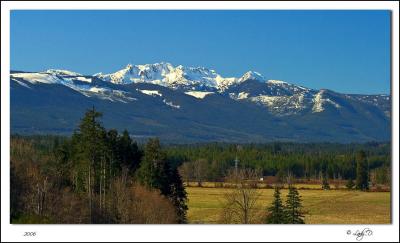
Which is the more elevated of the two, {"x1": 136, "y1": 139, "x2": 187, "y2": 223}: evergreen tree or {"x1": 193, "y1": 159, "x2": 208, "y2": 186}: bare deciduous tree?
{"x1": 136, "y1": 139, "x2": 187, "y2": 223}: evergreen tree

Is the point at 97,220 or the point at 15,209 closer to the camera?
the point at 15,209

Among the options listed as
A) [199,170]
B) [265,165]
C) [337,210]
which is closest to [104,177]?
[337,210]

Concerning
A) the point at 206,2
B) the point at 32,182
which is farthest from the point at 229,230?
the point at 32,182

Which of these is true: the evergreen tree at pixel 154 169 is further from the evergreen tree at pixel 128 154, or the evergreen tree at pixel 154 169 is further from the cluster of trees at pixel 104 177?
the evergreen tree at pixel 128 154

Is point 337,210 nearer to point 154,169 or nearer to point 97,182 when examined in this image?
point 154,169

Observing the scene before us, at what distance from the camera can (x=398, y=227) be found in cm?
855

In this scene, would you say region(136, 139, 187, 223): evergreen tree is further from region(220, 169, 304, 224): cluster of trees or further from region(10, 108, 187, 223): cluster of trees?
region(220, 169, 304, 224): cluster of trees

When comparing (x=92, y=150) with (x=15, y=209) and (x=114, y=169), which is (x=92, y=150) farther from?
(x=15, y=209)

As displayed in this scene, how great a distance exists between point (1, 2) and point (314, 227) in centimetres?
461

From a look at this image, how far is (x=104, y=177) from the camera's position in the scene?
25922mm

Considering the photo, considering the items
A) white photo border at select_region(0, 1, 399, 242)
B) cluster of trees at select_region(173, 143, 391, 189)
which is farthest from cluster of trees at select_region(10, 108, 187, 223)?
cluster of trees at select_region(173, 143, 391, 189)

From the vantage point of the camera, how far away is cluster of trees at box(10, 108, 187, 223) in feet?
60.6

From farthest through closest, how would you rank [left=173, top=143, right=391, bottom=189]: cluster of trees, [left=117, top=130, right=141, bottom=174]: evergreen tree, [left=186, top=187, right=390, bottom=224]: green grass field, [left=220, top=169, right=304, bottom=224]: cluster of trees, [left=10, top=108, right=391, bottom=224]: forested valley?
1. [left=173, top=143, right=391, bottom=189]: cluster of trees
2. [left=117, top=130, right=141, bottom=174]: evergreen tree
3. [left=220, top=169, right=304, bottom=224]: cluster of trees
4. [left=10, top=108, right=391, bottom=224]: forested valley
5. [left=186, top=187, right=390, bottom=224]: green grass field

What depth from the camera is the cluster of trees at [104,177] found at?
60.6 ft
